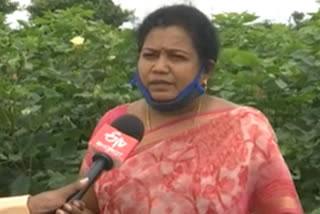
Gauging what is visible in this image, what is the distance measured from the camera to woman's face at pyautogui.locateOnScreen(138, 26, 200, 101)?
10.2ft

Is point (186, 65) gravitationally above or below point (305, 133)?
above

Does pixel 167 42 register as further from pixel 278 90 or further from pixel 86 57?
pixel 86 57

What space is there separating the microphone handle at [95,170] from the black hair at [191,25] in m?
0.67

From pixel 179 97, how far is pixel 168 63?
0.34ft

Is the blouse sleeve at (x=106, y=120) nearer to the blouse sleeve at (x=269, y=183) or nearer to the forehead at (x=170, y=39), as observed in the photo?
the forehead at (x=170, y=39)

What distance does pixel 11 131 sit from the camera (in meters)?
4.26

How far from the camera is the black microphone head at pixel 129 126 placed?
2.82 m

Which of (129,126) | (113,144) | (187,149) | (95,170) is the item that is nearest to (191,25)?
(187,149)

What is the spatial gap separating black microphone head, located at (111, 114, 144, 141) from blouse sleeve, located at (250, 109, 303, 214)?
0.44 m

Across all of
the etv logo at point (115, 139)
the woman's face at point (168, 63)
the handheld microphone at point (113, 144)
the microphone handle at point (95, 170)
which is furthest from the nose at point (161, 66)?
the microphone handle at point (95, 170)

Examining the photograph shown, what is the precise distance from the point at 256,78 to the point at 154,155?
4.40 ft

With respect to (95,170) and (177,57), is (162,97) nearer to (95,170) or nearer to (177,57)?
(177,57)

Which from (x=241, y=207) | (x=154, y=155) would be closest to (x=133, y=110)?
(x=154, y=155)

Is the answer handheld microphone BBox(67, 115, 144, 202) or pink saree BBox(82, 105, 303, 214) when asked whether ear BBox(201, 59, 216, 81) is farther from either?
handheld microphone BBox(67, 115, 144, 202)
